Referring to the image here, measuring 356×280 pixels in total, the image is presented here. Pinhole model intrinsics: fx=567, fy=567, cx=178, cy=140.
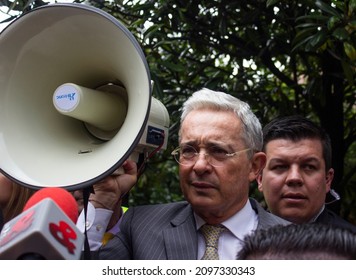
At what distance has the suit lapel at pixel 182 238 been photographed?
1.58m

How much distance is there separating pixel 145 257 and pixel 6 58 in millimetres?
684

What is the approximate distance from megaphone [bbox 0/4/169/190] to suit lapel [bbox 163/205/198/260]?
9.0 inches

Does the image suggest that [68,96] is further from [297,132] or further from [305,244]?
[297,132]

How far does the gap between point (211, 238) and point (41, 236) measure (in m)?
0.89

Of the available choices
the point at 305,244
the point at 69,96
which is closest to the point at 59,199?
the point at 305,244

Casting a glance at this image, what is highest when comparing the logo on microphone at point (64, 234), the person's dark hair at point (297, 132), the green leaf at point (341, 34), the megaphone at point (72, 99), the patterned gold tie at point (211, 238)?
the green leaf at point (341, 34)

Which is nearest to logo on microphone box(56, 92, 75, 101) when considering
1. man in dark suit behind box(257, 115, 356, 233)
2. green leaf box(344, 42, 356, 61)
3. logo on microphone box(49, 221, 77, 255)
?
logo on microphone box(49, 221, 77, 255)

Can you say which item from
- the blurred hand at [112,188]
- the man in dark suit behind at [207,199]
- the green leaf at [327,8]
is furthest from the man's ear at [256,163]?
the green leaf at [327,8]

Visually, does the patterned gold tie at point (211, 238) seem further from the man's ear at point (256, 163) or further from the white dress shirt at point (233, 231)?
the man's ear at point (256, 163)

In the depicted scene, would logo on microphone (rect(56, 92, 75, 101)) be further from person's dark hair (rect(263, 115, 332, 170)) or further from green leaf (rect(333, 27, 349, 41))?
green leaf (rect(333, 27, 349, 41))

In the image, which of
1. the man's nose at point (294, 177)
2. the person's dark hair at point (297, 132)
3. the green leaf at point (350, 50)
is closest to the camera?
the man's nose at point (294, 177)

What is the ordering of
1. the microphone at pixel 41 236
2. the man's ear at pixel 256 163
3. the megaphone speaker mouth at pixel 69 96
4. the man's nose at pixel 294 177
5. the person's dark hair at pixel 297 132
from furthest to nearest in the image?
the person's dark hair at pixel 297 132
the man's nose at pixel 294 177
the man's ear at pixel 256 163
the megaphone speaker mouth at pixel 69 96
the microphone at pixel 41 236

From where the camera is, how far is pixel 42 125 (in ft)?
5.61

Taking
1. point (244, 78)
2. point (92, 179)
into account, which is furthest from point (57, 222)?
point (244, 78)
